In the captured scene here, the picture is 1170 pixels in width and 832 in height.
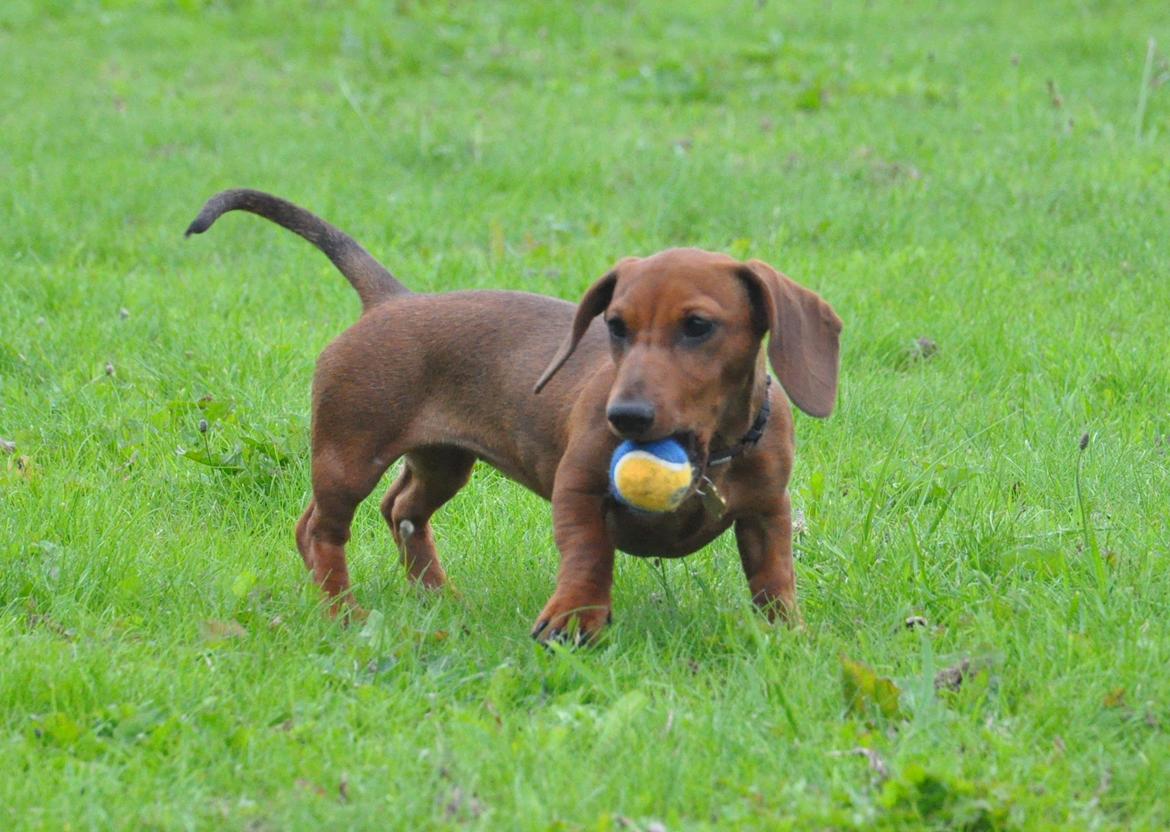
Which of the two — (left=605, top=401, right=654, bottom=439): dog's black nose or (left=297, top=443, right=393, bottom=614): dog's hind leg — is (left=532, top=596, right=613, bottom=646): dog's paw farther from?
(left=297, top=443, right=393, bottom=614): dog's hind leg

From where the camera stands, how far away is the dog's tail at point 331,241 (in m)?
4.36

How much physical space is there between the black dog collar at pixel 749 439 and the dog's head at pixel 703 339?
0.09 m

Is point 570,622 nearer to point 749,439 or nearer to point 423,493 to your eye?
point 749,439

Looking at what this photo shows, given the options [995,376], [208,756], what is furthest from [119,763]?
[995,376]

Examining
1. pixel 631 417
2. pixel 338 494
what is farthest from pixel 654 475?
pixel 338 494

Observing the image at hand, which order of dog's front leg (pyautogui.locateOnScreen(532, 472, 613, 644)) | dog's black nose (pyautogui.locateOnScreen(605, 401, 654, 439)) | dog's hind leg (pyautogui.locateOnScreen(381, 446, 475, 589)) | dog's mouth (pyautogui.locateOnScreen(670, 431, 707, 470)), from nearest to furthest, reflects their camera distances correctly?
dog's black nose (pyautogui.locateOnScreen(605, 401, 654, 439))
dog's mouth (pyautogui.locateOnScreen(670, 431, 707, 470))
dog's front leg (pyautogui.locateOnScreen(532, 472, 613, 644))
dog's hind leg (pyautogui.locateOnScreen(381, 446, 475, 589))

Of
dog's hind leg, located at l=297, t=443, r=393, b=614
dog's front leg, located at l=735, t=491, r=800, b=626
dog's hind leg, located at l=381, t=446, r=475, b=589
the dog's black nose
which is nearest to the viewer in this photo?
the dog's black nose

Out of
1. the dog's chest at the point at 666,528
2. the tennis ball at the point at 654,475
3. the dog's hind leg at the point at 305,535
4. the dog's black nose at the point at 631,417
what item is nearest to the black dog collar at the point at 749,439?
the dog's chest at the point at 666,528

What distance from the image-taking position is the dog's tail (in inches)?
172

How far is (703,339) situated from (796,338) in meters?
0.23

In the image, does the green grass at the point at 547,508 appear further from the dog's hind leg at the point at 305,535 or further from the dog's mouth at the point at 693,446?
the dog's mouth at the point at 693,446

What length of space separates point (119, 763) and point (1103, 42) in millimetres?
9701

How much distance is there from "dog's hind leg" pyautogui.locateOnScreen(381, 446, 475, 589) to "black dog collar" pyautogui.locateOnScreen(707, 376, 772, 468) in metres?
1.01

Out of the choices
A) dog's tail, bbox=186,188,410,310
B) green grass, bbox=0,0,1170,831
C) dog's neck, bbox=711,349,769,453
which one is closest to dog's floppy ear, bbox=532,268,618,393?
dog's neck, bbox=711,349,769,453
